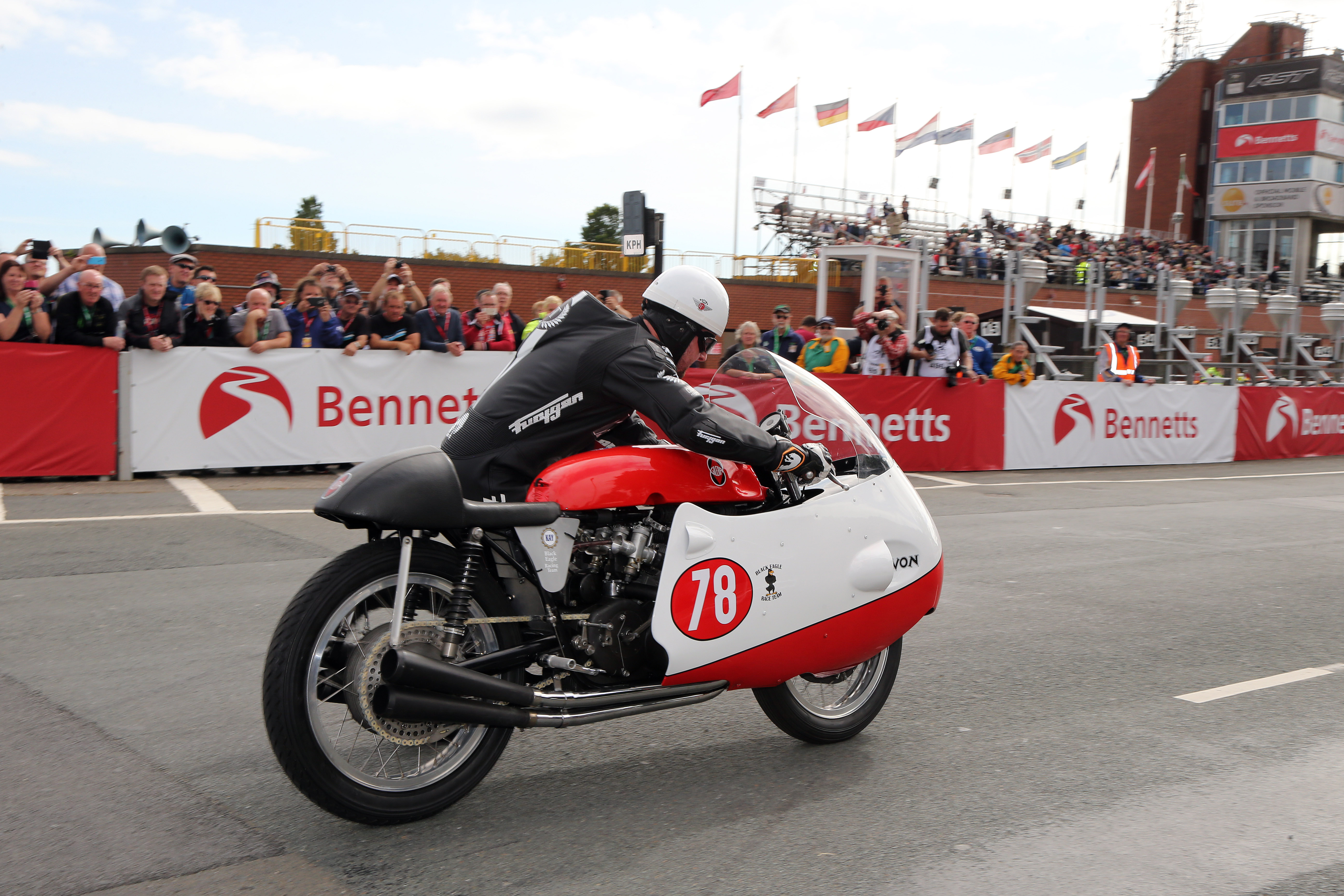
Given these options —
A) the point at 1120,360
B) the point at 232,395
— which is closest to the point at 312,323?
the point at 232,395

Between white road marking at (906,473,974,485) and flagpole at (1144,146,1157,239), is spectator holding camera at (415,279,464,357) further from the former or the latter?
flagpole at (1144,146,1157,239)

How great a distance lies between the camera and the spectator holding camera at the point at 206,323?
1138 centimetres

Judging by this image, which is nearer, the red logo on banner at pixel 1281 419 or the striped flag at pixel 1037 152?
the red logo on banner at pixel 1281 419

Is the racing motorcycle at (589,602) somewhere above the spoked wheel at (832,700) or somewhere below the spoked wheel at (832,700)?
above

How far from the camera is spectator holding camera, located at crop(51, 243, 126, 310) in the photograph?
10.8m

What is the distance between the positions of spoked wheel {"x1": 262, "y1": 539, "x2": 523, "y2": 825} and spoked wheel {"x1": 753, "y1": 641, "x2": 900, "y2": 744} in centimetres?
120

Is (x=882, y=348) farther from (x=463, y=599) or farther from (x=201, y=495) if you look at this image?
(x=463, y=599)

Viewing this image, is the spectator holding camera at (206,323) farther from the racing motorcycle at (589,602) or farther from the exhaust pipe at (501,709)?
the exhaust pipe at (501,709)

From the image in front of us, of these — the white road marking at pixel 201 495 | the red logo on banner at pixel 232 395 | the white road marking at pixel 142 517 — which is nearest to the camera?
the white road marking at pixel 142 517

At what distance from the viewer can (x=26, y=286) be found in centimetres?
1070

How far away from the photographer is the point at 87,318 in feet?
35.2

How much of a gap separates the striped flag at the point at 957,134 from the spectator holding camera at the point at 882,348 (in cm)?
3484

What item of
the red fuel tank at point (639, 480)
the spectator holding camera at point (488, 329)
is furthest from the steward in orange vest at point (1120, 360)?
the red fuel tank at point (639, 480)

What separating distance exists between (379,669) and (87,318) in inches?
353
